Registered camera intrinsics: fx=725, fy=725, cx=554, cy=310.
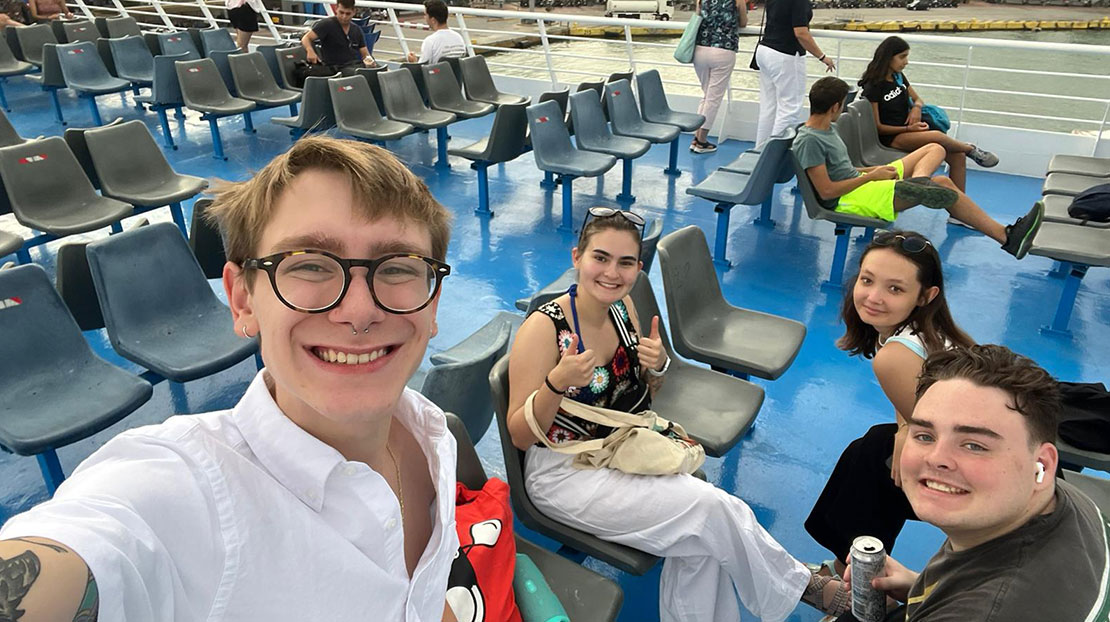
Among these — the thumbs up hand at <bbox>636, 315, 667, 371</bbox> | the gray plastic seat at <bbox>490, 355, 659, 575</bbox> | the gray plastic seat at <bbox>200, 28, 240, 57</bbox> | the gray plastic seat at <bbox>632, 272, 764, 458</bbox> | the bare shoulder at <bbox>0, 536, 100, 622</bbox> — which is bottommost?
the gray plastic seat at <bbox>632, 272, 764, 458</bbox>

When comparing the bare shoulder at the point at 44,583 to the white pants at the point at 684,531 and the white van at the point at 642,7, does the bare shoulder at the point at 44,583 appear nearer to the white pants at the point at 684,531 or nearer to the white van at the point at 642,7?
the white pants at the point at 684,531

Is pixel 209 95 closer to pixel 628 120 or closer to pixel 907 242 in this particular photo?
pixel 628 120

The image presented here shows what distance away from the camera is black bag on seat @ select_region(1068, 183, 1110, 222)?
394 cm

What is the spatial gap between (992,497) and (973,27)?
25735 mm

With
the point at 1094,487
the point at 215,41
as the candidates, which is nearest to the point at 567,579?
the point at 1094,487

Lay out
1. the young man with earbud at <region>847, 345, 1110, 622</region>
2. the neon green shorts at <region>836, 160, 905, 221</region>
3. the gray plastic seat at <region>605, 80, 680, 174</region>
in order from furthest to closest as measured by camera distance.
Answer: the gray plastic seat at <region>605, 80, 680, 174</region>, the neon green shorts at <region>836, 160, 905, 221</region>, the young man with earbud at <region>847, 345, 1110, 622</region>

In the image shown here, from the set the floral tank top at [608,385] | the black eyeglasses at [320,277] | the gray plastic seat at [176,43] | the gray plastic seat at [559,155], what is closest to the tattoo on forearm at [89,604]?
the black eyeglasses at [320,277]

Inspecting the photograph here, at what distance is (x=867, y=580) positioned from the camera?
1.68 meters

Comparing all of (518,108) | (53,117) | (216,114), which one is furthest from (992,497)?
(53,117)

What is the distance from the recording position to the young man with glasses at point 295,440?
785 mm

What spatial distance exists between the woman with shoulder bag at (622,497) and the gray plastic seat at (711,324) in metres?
0.79

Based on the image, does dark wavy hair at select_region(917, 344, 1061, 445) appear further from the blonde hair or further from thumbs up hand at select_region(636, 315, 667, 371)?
the blonde hair

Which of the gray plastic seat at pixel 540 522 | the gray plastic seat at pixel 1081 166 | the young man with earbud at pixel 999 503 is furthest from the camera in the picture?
the gray plastic seat at pixel 1081 166

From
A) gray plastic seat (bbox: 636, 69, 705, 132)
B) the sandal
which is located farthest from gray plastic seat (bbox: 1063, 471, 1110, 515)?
gray plastic seat (bbox: 636, 69, 705, 132)
